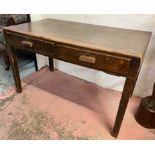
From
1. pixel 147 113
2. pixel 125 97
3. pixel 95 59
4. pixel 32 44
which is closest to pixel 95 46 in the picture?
pixel 95 59

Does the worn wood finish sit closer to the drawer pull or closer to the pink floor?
the pink floor

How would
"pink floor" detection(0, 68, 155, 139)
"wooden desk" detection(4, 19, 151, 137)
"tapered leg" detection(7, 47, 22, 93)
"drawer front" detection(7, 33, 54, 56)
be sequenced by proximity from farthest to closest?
"tapered leg" detection(7, 47, 22, 93), "pink floor" detection(0, 68, 155, 139), "drawer front" detection(7, 33, 54, 56), "wooden desk" detection(4, 19, 151, 137)

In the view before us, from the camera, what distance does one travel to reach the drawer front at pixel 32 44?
3.60 feet

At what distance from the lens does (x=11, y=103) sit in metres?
1.48

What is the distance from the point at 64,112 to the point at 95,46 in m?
0.73

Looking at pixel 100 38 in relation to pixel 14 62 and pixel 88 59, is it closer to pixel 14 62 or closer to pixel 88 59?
pixel 88 59

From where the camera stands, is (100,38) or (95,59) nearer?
(95,59)

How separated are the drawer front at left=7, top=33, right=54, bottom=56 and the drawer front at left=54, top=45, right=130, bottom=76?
76 mm

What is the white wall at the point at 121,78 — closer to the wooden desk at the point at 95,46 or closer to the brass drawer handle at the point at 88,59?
the wooden desk at the point at 95,46

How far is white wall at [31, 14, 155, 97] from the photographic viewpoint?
1.30 m

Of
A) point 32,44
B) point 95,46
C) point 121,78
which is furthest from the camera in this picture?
point 121,78

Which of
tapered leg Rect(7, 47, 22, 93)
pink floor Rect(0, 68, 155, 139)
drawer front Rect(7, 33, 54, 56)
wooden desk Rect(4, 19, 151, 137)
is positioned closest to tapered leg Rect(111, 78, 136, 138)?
wooden desk Rect(4, 19, 151, 137)

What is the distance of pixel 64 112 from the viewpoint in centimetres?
140
